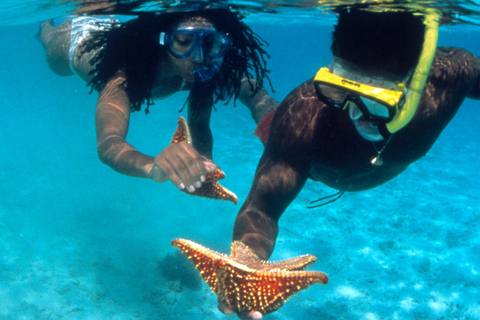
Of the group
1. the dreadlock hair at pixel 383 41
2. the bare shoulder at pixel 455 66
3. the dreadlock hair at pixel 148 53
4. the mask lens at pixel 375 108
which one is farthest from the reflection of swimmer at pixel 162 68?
the bare shoulder at pixel 455 66

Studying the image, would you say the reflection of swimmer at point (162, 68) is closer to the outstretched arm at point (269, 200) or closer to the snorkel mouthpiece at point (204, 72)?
the snorkel mouthpiece at point (204, 72)

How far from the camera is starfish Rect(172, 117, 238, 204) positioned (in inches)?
122

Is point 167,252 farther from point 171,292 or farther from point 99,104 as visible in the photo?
point 99,104

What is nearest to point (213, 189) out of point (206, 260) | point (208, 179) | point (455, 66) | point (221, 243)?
point (208, 179)

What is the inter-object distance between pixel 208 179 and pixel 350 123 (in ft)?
4.67

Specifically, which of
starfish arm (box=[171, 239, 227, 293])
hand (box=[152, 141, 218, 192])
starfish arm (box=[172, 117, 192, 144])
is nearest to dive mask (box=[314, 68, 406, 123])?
hand (box=[152, 141, 218, 192])

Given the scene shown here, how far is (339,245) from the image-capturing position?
29.6 ft

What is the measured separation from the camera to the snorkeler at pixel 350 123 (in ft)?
7.53

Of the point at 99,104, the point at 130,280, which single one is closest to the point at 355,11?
the point at 99,104

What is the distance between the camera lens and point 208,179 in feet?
10.6

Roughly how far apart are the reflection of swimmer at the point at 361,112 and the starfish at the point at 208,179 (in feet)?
0.99

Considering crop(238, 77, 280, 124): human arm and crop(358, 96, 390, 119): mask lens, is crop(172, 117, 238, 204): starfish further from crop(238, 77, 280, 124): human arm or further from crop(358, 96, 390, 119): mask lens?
crop(238, 77, 280, 124): human arm

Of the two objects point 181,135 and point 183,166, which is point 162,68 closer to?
point 181,135

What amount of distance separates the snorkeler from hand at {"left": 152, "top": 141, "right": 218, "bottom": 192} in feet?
1.83
